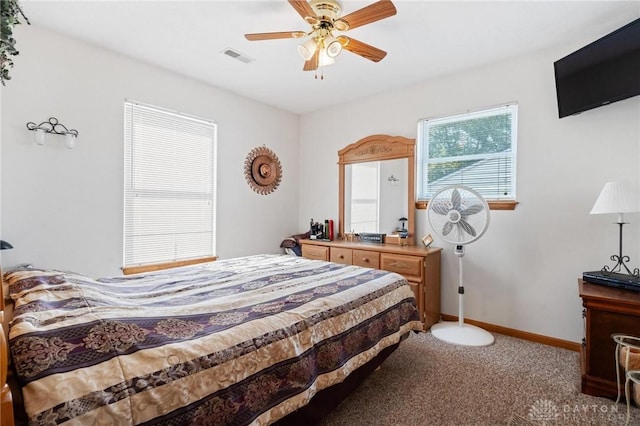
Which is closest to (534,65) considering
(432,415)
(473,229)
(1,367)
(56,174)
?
(473,229)

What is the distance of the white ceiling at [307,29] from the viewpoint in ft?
7.22

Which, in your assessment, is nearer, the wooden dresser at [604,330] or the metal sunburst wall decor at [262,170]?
the wooden dresser at [604,330]

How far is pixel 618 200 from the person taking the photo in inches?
83.7

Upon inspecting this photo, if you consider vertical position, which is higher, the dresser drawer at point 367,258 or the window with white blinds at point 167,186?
the window with white blinds at point 167,186

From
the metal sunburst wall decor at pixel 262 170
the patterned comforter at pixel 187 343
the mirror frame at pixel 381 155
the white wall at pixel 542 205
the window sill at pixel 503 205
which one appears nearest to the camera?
the patterned comforter at pixel 187 343

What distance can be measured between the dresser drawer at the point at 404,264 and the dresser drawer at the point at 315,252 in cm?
77

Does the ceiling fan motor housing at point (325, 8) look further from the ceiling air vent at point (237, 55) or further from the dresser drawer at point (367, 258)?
the dresser drawer at point (367, 258)

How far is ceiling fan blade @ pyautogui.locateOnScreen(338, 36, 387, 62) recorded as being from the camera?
2152mm

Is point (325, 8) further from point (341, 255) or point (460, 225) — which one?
point (341, 255)

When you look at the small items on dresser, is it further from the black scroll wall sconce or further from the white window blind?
the black scroll wall sconce

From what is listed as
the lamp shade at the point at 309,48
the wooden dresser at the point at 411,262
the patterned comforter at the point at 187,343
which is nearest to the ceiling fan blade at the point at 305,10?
the lamp shade at the point at 309,48

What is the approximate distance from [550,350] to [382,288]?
5.96 ft

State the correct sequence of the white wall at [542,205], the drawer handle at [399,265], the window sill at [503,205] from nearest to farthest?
the white wall at [542,205] < the window sill at [503,205] < the drawer handle at [399,265]

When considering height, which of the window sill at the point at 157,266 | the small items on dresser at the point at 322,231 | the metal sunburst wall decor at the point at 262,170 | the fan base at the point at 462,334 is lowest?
the fan base at the point at 462,334
